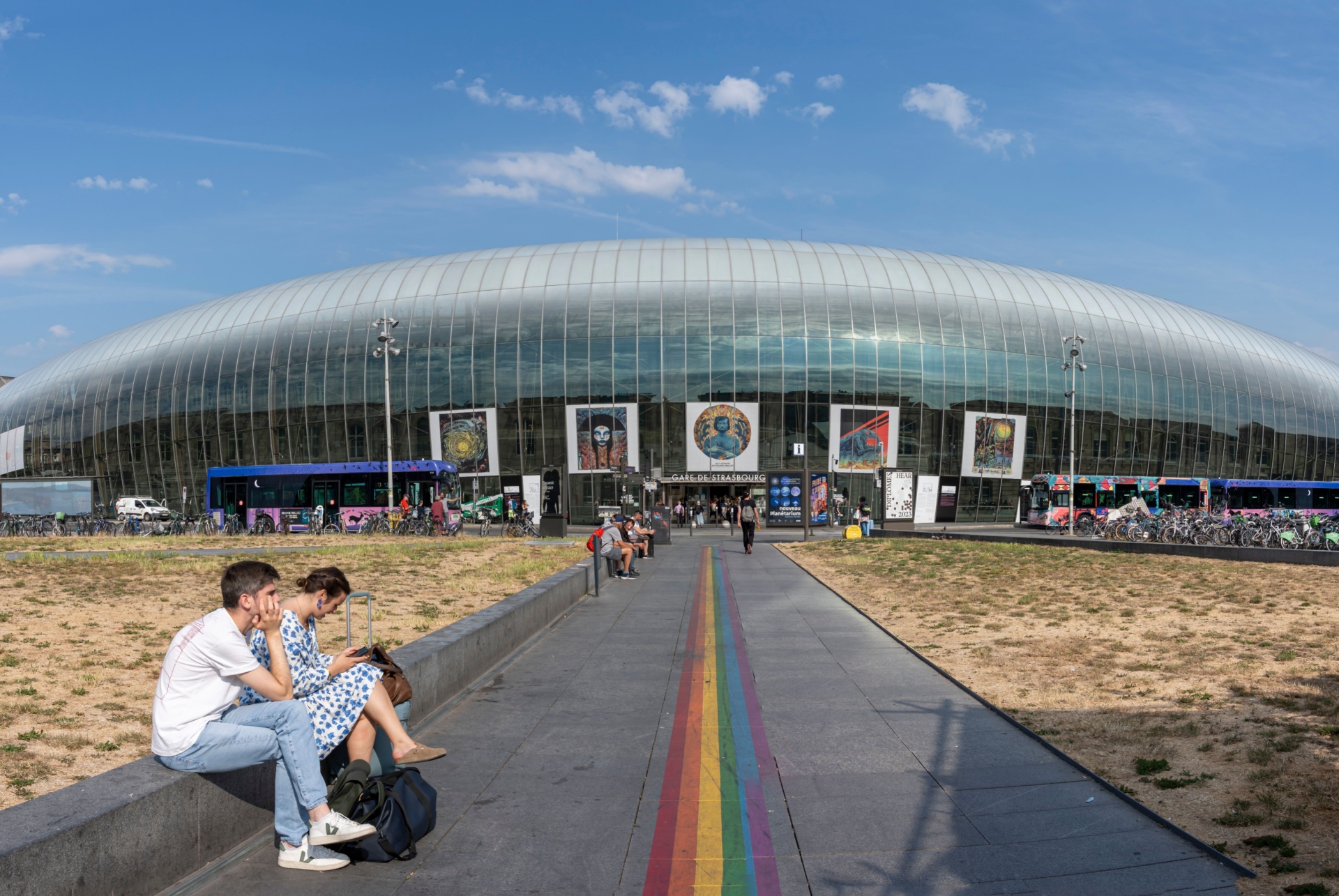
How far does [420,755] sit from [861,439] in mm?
58980

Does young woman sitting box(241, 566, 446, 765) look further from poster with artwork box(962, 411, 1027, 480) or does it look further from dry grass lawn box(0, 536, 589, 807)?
poster with artwork box(962, 411, 1027, 480)

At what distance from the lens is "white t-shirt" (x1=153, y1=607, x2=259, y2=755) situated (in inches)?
185

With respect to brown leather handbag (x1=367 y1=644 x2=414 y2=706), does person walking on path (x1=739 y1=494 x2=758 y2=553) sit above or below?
below

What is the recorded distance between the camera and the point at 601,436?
62594 millimetres

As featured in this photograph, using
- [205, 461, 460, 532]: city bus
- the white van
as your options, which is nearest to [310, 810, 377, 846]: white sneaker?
[205, 461, 460, 532]: city bus

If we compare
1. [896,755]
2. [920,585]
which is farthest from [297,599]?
[920,585]

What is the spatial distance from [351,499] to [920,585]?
32227 millimetres

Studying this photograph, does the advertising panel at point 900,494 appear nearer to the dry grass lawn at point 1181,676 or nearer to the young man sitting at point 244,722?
the dry grass lawn at point 1181,676

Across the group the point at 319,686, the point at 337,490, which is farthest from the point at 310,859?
the point at 337,490

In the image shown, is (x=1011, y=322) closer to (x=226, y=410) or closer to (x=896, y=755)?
(x=226, y=410)

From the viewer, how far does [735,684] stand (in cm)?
968

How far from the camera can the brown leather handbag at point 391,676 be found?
246 inches

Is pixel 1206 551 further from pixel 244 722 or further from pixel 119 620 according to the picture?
pixel 244 722

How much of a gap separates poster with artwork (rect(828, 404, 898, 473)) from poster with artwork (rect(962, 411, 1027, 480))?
5.58 meters
